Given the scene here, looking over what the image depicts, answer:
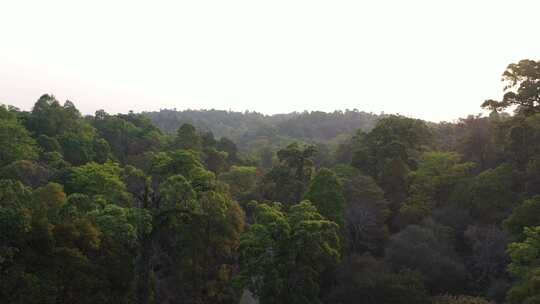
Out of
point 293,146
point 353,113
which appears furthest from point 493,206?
point 353,113

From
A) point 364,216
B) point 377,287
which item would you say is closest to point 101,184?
point 364,216

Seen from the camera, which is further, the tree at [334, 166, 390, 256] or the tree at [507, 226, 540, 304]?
the tree at [334, 166, 390, 256]

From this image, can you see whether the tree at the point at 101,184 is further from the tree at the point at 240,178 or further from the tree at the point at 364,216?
the tree at the point at 240,178

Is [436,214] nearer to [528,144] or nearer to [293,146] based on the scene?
[528,144]

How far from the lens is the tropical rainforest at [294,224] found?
1620 cm

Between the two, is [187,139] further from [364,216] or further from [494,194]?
[494,194]

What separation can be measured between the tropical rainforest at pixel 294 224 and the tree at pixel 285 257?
0.05 m

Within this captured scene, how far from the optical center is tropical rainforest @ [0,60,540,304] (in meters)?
16.2

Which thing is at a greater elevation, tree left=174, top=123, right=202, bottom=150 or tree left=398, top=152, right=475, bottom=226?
tree left=174, top=123, right=202, bottom=150

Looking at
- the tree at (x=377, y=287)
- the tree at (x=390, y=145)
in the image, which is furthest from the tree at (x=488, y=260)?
the tree at (x=390, y=145)

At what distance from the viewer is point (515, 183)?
26.8m

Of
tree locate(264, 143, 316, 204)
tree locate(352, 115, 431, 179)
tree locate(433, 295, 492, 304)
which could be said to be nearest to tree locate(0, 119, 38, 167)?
tree locate(264, 143, 316, 204)

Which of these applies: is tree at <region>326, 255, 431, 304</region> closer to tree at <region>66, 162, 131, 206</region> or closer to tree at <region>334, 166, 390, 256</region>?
tree at <region>334, 166, 390, 256</region>

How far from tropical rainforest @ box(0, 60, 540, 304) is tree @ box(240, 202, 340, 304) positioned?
0.05m
